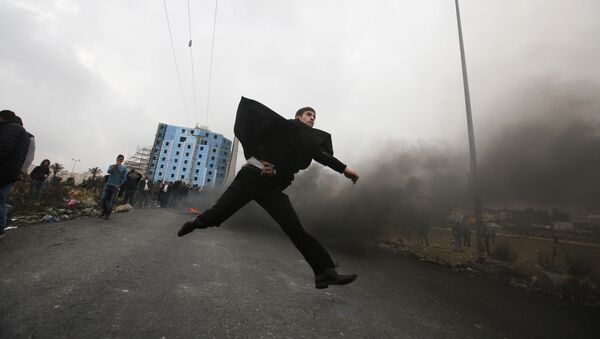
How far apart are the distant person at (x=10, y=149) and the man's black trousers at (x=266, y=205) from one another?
3.25 meters

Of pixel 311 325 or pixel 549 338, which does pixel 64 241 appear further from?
pixel 549 338

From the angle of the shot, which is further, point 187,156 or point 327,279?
point 187,156

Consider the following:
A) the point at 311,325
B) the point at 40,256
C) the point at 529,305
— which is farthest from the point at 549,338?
the point at 40,256

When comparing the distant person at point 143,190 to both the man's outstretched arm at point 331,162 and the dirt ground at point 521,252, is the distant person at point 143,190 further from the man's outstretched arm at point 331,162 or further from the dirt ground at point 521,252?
the man's outstretched arm at point 331,162

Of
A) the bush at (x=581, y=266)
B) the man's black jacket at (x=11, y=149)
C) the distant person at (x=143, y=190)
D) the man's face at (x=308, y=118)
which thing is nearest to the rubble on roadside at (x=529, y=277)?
the bush at (x=581, y=266)

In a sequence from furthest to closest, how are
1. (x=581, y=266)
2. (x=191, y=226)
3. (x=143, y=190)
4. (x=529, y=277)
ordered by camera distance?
(x=143, y=190)
(x=529, y=277)
(x=581, y=266)
(x=191, y=226)

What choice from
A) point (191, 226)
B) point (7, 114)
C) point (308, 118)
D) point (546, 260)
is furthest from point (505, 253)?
point (7, 114)

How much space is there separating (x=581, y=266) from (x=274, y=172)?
12110 mm

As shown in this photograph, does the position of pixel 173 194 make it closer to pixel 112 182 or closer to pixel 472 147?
pixel 112 182

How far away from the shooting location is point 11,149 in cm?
342

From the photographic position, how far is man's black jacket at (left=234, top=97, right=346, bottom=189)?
2162 mm

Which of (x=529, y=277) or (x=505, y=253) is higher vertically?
(x=505, y=253)

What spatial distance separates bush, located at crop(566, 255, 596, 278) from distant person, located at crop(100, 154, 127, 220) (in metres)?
14.5

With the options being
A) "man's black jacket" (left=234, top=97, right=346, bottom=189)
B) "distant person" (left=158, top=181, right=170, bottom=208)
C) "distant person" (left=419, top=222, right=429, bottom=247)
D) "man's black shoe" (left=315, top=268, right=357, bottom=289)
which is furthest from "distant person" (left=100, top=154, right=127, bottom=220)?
"distant person" (left=419, top=222, right=429, bottom=247)
